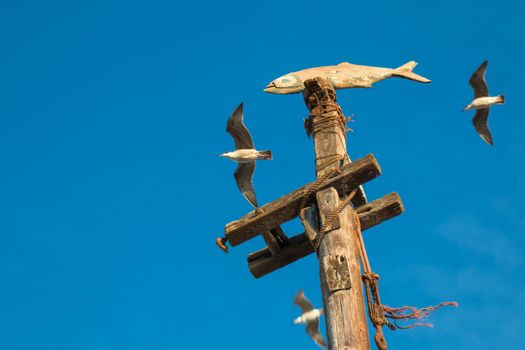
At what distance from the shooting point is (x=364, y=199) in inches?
227

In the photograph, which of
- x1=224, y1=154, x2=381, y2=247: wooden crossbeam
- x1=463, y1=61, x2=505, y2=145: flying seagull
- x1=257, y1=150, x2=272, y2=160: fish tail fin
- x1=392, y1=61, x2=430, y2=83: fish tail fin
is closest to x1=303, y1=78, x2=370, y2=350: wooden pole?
x1=224, y1=154, x2=381, y2=247: wooden crossbeam

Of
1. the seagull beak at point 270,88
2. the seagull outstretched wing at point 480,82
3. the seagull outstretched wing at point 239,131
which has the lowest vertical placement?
the seagull outstretched wing at point 239,131

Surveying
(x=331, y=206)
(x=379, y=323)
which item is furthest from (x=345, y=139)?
(x=379, y=323)

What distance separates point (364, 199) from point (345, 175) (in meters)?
0.49

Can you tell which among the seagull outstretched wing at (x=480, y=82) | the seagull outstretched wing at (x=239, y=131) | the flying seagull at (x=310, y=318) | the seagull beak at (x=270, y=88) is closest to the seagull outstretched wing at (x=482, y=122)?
the seagull outstretched wing at (x=480, y=82)

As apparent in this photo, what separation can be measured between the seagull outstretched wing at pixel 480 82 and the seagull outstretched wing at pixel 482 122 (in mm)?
149

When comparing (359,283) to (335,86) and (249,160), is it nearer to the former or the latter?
(249,160)

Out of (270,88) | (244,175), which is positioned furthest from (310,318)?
(270,88)

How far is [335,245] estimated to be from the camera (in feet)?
16.7

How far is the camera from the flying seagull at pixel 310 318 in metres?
5.43

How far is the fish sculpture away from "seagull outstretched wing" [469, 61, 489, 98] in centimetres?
53

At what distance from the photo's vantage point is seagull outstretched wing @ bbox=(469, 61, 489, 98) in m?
6.41

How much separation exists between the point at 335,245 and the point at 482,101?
2.22 m

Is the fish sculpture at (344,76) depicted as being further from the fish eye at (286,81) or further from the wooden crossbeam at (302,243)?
the wooden crossbeam at (302,243)
